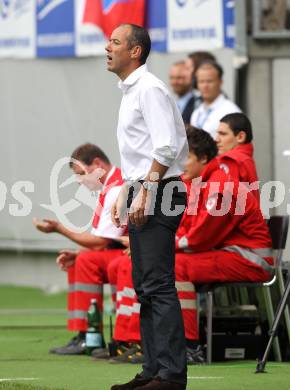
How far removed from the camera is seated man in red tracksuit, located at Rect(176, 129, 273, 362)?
9.24 metres

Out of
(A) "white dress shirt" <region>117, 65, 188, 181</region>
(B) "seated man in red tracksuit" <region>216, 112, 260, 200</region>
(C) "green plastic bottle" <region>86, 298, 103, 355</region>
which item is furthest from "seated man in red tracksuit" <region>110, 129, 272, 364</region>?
(A) "white dress shirt" <region>117, 65, 188, 181</region>

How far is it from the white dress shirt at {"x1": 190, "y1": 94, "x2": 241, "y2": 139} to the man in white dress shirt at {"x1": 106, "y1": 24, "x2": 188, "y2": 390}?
13.6ft

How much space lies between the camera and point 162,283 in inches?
286

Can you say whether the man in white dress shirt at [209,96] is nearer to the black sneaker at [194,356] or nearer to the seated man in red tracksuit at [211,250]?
the seated man in red tracksuit at [211,250]

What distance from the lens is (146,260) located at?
7.27m

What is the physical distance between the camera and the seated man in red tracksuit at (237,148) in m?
9.76

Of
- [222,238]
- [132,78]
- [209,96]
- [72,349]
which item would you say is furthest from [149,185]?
[209,96]

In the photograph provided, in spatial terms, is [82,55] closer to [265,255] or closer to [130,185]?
[265,255]

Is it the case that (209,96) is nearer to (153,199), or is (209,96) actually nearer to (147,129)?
(147,129)

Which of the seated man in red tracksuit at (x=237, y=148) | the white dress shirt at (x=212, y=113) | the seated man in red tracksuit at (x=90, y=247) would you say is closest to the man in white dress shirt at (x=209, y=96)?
the white dress shirt at (x=212, y=113)

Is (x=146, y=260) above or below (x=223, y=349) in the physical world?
above

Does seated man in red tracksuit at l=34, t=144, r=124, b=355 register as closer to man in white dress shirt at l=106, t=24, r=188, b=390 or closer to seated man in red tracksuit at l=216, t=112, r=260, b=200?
seated man in red tracksuit at l=216, t=112, r=260, b=200

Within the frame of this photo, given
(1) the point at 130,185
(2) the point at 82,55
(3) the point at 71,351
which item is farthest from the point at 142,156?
(2) the point at 82,55

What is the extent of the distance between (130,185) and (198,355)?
2140 mm
